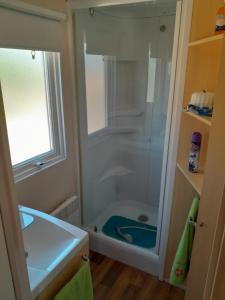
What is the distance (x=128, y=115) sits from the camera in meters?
2.56

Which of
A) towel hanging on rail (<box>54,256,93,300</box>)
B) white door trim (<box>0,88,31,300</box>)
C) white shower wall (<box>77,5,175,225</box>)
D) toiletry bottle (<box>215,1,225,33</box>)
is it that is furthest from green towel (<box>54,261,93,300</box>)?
toiletry bottle (<box>215,1,225,33</box>)

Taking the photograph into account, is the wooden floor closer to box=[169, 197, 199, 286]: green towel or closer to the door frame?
the door frame

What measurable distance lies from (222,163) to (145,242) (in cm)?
146

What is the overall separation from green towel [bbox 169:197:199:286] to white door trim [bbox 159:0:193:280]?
28 centimetres

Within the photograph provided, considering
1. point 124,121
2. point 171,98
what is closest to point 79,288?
point 171,98

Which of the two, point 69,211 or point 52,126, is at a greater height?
point 52,126

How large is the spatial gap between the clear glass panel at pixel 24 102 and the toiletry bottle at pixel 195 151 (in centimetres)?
104

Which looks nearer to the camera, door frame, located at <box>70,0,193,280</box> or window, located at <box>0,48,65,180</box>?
door frame, located at <box>70,0,193,280</box>

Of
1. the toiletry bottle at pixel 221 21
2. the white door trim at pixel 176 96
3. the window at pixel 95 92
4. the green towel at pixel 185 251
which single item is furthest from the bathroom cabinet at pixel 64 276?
the toiletry bottle at pixel 221 21

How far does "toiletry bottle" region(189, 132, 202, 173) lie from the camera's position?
4.39 ft

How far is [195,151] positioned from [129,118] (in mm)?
1289

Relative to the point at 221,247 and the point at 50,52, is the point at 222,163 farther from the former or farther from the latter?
the point at 50,52

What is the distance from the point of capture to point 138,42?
92.5 inches

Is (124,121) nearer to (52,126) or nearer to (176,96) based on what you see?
(52,126)
